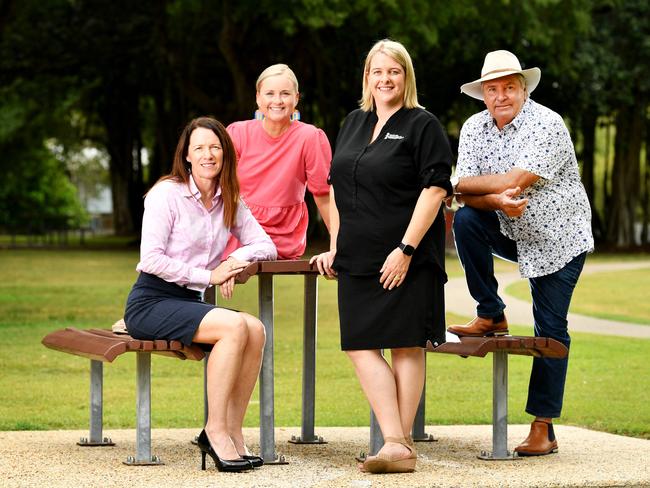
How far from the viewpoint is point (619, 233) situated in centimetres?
4616

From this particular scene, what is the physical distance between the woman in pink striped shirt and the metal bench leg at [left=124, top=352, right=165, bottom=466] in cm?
15

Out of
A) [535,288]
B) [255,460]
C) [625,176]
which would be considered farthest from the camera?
[625,176]

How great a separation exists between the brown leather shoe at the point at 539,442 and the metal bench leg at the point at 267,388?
1356 mm

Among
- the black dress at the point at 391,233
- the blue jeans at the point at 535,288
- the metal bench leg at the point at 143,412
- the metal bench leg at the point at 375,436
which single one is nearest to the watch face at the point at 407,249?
the black dress at the point at 391,233

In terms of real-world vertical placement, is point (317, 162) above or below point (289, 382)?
above

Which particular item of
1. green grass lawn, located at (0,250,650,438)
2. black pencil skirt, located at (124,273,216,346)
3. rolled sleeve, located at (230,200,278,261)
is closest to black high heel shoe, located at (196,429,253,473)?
black pencil skirt, located at (124,273,216,346)

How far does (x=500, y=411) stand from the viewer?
23.7ft

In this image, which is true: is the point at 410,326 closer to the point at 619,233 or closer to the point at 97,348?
the point at 97,348

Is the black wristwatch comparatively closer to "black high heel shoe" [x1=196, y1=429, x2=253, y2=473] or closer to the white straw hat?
the white straw hat

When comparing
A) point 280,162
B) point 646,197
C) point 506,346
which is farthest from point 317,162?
point 646,197

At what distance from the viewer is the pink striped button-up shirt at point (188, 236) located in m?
6.82

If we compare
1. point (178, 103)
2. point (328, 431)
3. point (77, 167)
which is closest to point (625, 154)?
point (178, 103)

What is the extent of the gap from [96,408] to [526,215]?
8.60ft

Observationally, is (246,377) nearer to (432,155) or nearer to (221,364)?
(221,364)
